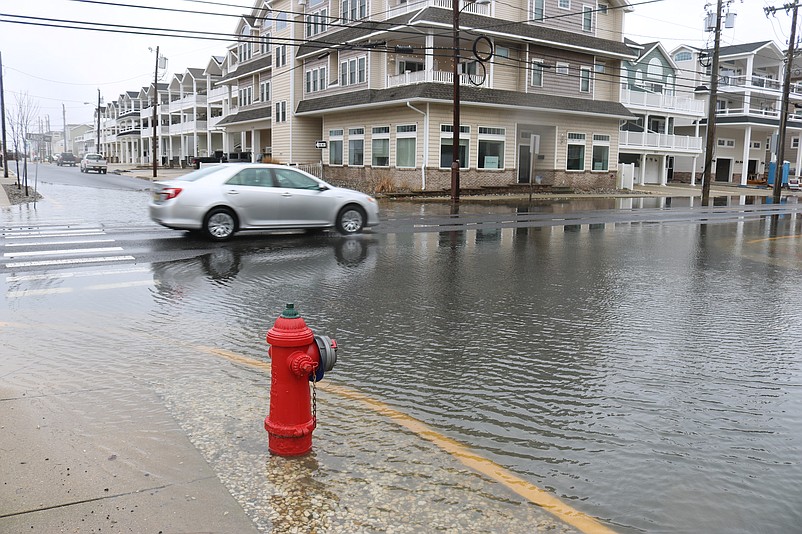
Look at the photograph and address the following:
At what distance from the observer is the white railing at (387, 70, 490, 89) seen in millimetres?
33125

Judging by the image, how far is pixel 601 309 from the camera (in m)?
8.41

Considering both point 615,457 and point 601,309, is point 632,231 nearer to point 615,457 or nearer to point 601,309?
point 601,309

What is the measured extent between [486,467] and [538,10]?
3672 centimetres

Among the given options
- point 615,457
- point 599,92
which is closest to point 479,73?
point 599,92

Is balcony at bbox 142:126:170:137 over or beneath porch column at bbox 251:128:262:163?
over

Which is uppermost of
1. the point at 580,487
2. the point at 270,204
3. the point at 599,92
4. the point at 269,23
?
the point at 269,23

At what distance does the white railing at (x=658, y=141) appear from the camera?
45.9 meters

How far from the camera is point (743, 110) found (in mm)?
56062

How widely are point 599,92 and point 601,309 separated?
1402 inches

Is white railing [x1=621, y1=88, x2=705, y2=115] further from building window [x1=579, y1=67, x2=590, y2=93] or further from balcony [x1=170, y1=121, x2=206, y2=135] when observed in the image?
balcony [x1=170, y1=121, x2=206, y2=135]

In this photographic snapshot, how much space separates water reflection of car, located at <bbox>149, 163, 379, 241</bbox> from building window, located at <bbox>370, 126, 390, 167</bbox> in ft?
A: 70.4

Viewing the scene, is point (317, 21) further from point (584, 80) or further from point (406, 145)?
point (584, 80)

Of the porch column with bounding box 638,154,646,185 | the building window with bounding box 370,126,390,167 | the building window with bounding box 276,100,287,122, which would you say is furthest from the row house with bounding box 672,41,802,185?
the building window with bounding box 276,100,287,122

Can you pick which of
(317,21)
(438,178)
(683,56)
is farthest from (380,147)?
(683,56)
